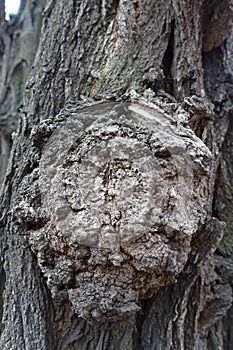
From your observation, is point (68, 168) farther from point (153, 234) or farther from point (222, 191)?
point (222, 191)

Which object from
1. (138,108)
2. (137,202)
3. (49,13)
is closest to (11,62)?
(49,13)

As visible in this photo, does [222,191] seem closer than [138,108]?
No

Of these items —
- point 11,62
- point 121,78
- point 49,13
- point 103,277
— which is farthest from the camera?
point 11,62

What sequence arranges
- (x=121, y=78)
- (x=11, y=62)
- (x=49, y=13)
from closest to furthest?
(x=121, y=78), (x=49, y=13), (x=11, y=62)

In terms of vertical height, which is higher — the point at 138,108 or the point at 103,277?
the point at 138,108
